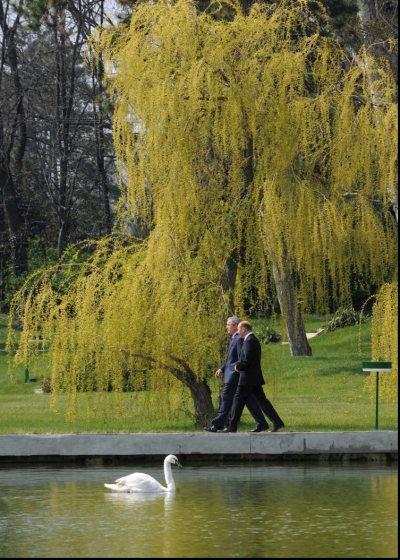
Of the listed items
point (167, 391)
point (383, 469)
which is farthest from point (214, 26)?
point (383, 469)

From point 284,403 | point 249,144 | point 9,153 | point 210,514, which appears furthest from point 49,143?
point 210,514

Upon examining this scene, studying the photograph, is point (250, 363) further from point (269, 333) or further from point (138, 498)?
point (269, 333)

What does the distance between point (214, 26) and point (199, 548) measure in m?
10.5

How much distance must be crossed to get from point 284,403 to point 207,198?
597 centimetres

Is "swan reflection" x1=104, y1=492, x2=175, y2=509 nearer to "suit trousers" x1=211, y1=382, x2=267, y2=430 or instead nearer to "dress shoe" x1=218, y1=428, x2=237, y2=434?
"dress shoe" x1=218, y1=428, x2=237, y2=434

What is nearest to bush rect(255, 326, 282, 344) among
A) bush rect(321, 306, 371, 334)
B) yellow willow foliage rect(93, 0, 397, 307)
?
bush rect(321, 306, 371, 334)

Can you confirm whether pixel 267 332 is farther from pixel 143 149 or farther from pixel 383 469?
pixel 383 469

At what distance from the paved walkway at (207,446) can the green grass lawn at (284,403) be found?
3.80ft

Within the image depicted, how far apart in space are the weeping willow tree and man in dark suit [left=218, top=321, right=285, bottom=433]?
0.98 meters

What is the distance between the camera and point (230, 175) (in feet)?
62.4

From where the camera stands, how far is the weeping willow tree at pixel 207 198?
18375 mm

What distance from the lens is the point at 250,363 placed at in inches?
698

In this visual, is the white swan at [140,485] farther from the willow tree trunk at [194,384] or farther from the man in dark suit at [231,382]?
the willow tree trunk at [194,384]

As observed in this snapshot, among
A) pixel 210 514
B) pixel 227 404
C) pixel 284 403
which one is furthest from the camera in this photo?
pixel 284 403
